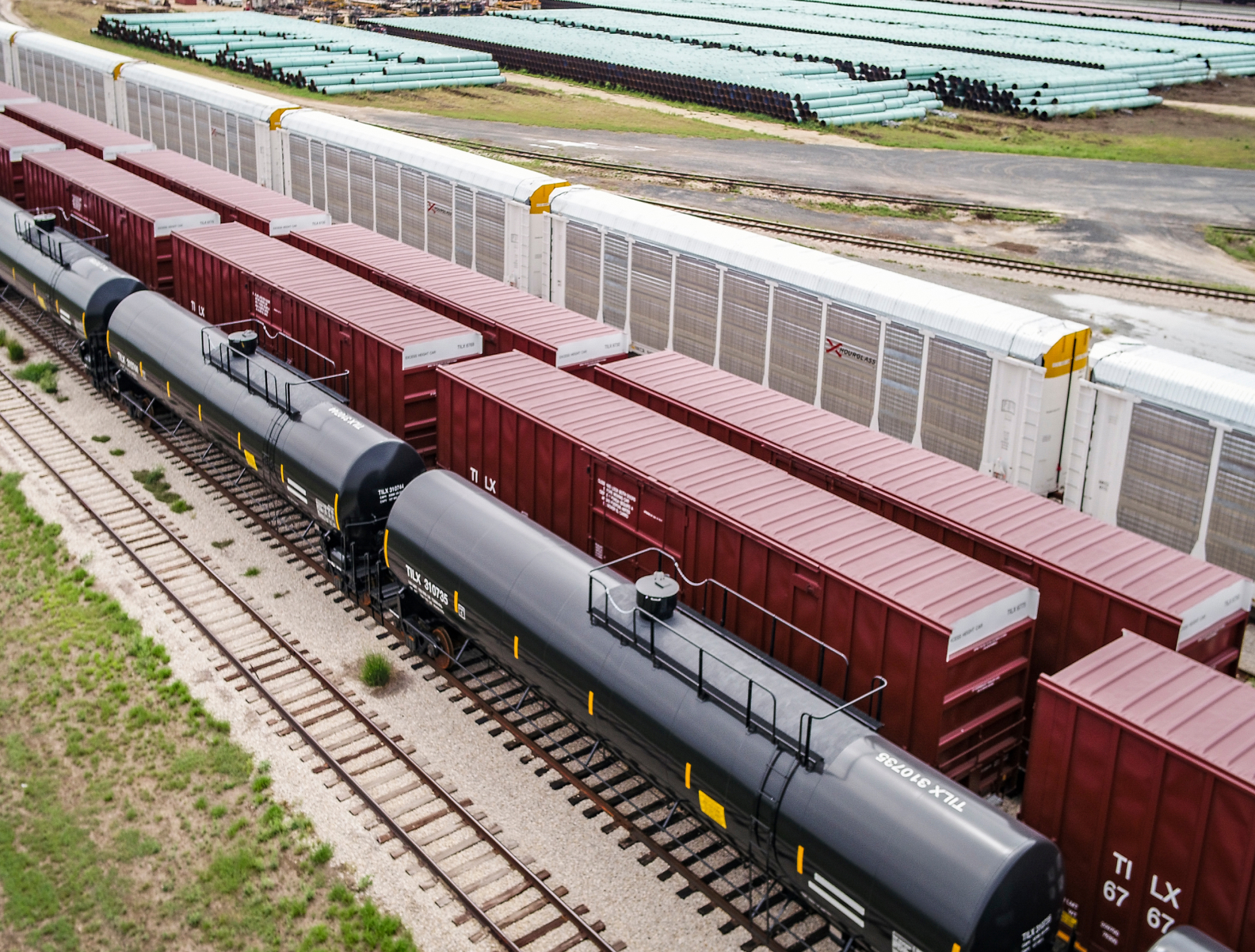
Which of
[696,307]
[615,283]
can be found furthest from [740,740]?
[615,283]

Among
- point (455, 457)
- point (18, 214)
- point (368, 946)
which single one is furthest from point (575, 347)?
point (18, 214)

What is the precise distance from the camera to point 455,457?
1984 centimetres

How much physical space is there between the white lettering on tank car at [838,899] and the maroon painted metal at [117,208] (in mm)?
22670

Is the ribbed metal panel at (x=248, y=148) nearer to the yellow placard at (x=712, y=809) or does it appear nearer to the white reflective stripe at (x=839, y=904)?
the yellow placard at (x=712, y=809)

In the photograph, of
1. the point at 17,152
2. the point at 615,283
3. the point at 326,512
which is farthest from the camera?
the point at 17,152

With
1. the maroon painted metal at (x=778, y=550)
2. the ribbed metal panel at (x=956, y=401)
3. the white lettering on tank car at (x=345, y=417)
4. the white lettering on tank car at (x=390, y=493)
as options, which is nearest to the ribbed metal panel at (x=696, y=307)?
the ribbed metal panel at (x=956, y=401)

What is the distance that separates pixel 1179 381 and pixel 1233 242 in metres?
27.7

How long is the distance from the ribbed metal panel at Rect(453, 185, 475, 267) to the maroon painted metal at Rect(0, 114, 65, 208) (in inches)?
551

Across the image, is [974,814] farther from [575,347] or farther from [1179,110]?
[1179,110]

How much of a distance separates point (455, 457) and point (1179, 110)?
66.7 m

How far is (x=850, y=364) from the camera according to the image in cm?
2295

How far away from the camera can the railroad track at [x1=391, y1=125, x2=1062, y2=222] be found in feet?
149

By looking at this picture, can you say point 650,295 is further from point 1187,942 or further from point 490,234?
point 1187,942

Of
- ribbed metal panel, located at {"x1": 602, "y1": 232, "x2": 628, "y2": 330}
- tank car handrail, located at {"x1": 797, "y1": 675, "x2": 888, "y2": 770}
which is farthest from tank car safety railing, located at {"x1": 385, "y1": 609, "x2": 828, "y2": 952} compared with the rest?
ribbed metal panel, located at {"x1": 602, "y1": 232, "x2": 628, "y2": 330}
